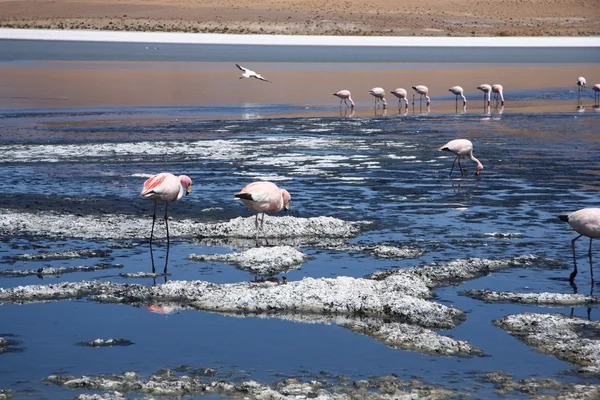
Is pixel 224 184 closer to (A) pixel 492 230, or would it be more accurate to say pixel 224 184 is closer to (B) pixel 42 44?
(A) pixel 492 230

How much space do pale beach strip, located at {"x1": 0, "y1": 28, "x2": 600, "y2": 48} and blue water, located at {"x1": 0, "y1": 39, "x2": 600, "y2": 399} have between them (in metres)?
50.9

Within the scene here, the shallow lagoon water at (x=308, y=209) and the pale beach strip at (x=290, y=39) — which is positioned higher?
the pale beach strip at (x=290, y=39)

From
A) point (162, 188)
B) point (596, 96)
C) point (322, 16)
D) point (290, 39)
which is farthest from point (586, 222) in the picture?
point (322, 16)

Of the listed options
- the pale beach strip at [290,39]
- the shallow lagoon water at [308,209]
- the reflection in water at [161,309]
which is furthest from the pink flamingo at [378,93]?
the pale beach strip at [290,39]

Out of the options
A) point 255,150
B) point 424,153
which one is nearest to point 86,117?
point 255,150

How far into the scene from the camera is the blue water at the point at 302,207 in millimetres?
7637

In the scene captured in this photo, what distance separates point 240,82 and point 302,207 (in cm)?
2849

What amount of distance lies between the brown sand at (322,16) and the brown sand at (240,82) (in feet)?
133

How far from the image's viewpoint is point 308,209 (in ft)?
45.6

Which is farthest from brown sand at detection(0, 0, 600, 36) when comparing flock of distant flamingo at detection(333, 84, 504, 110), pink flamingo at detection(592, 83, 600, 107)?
flock of distant flamingo at detection(333, 84, 504, 110)

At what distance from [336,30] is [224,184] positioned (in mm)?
78091

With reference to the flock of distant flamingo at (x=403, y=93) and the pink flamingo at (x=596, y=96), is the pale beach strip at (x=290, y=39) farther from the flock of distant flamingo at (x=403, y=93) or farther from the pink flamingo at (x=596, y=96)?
the flock of distant flamingo at (x=403, y=93)

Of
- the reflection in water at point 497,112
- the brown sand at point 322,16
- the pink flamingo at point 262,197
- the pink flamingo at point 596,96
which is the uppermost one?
the brown sand at point 322,16

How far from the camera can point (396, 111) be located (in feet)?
105
